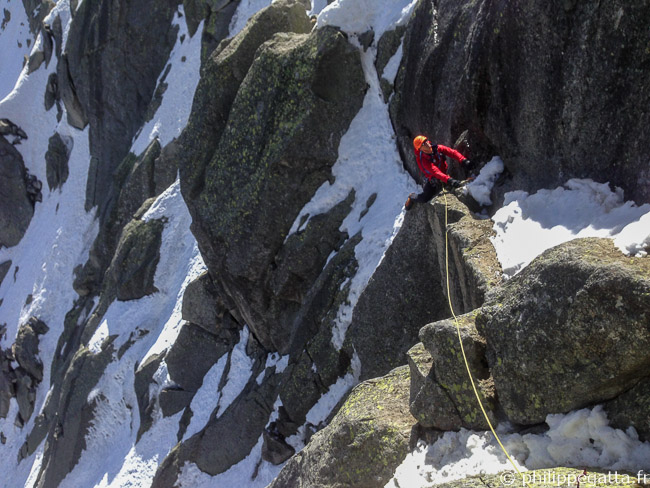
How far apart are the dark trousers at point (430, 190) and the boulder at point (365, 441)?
15.0 feet

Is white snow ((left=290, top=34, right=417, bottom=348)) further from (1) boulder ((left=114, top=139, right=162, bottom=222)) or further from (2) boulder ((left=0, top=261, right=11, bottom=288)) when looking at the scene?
(2) boulder ((left=0, top=261, right=11, bottom=288))

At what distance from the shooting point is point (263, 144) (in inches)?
711

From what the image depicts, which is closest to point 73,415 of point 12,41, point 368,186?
point 368,186

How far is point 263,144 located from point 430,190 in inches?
282

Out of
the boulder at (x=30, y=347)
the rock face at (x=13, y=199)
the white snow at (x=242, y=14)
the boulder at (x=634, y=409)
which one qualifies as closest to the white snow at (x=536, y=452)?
the boulder at (x=634, y=409)

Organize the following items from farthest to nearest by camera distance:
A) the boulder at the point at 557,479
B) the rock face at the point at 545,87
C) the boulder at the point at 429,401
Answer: the rock face at the point at 545,87 < the boulder at the point at 429,401 < the boulder at the point at 557,479

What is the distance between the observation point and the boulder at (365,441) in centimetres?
914

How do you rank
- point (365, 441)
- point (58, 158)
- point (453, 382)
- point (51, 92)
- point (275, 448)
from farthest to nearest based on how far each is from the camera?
point (51, 92) → point (58, 158) → point (275, 448) → point (365, 441) → point (453, 382)

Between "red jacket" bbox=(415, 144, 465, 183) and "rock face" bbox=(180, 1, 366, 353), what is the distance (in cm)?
549

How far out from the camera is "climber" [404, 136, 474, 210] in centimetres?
1247

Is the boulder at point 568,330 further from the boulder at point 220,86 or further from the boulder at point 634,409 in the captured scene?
the boulder at point 220,86

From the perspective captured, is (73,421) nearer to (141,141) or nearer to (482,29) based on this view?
(141,141)

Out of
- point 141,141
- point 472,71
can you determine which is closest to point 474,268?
point 472,71

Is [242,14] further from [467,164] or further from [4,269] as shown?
[4,269]
